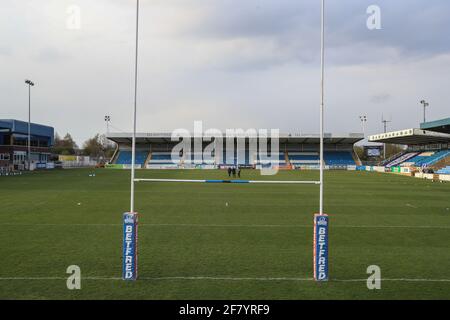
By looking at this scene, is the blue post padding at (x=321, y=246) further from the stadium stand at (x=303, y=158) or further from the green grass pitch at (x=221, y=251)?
the stadium stand at (x=303, y=158)

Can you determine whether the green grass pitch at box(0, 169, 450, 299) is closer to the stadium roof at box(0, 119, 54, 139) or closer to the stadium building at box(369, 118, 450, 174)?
the stadium building at box(369, 118, 450, 174)

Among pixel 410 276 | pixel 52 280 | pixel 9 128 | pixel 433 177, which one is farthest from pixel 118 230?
pixel 9 128

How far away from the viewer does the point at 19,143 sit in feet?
194

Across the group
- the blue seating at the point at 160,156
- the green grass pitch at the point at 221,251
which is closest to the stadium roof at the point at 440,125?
the green grass pitch at the point at 221,251

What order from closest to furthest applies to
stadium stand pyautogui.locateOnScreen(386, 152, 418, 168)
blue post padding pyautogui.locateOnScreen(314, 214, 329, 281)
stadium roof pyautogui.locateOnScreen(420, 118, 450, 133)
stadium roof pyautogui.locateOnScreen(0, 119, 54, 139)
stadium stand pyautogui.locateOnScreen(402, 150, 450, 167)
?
blue post padding pyautogui.locateOnScreen(314, 214, 329, 281) < stadium roof pyautogui.locateOnScreen(420, 118, 450, 133) < stadium stand pyautogui.locateOnScreen(402, 150, 450, 167) < stadium roof pyautogui.locateOnScreen(0, 119, 54, 139) < stadium stand pyautogui.locateOnScreen(386, 152, 418, 168)

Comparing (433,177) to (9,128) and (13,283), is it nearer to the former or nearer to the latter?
(13,283)

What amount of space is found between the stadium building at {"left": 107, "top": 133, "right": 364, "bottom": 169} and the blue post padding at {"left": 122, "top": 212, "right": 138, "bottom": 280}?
5997 centimetres

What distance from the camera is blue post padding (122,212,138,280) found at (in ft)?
21.6

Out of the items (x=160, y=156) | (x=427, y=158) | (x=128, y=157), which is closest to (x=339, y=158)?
(x=427, y=158)

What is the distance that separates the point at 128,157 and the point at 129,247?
227 feet

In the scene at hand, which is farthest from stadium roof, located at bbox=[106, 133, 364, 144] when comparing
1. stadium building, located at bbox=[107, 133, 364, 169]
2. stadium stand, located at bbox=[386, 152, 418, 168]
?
stadium stand, located at bbox=[386, 152, 418, 168]

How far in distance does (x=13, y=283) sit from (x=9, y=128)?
2140 inches

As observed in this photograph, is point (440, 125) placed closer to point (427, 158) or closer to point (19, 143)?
point (427, 158)
